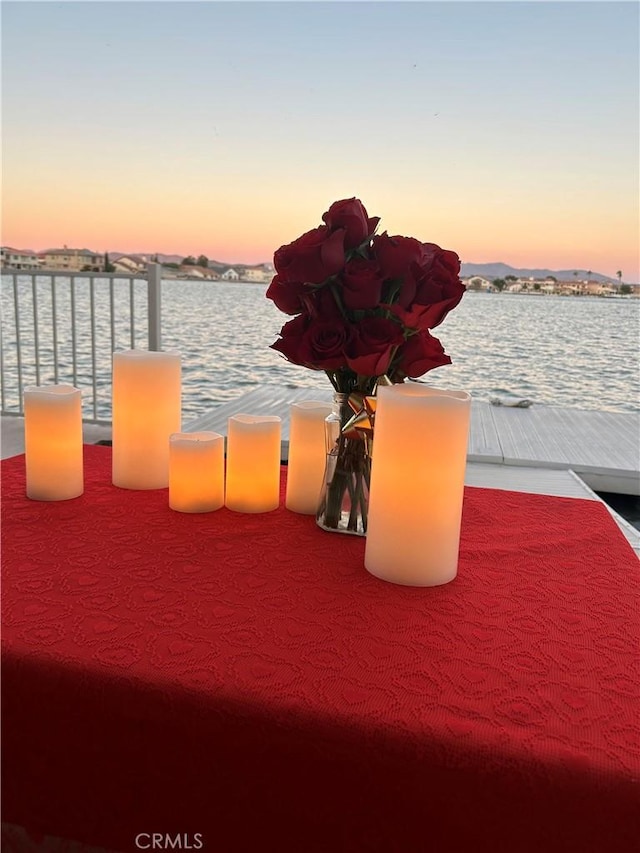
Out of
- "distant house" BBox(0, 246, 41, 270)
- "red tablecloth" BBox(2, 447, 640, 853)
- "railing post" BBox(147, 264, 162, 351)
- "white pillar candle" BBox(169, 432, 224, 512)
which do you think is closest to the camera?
"red tablecloth" BBox(2, 447, 640, 853)

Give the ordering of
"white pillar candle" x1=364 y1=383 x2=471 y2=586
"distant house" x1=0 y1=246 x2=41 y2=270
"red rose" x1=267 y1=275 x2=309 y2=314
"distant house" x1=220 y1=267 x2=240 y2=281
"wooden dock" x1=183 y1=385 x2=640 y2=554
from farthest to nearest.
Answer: "distant house" x1=220 y1=267 x2=240 y2=281 → "distant house" x1=0 y1=246 x2=41 y2=270 → "wooden dock" x1=183 y1=385 x2=640 y2=554 → "red rose" x1=267 y1=275 x2=309 y2=314 → "white pillar candle" x1=364 y1=383 x2=471 y2=586

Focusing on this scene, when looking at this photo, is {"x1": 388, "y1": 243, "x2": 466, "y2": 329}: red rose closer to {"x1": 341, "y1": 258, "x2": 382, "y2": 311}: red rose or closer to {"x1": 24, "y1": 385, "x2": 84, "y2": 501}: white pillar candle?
{"x1": 341, "y1": 258, "x2": 382, "y2": 311}: red rose

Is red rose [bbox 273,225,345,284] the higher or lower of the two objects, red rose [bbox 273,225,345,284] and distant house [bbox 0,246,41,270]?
the lower

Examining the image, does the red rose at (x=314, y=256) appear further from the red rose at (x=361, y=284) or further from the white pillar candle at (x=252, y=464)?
the white pillar candle at (x=252, y=464)

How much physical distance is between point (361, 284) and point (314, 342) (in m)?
0.09

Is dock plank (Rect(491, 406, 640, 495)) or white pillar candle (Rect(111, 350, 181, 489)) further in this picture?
dock plank (Rect(491, 406, 640, 495))

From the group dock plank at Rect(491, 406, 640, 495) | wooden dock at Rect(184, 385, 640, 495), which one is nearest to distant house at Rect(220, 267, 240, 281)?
wooden dock at Rect(184, 385, 640, 495)

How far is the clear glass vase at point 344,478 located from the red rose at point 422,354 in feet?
0.30

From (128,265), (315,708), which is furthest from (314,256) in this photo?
(128,265)

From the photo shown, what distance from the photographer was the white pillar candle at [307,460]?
95 cm

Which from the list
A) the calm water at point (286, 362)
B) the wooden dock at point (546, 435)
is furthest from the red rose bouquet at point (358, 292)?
the wooden dock at point (546, 435)

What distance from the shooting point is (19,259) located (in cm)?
296

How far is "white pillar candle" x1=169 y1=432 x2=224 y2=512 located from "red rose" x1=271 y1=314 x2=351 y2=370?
7.6 inches

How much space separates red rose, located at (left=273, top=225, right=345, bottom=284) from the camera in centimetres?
77
